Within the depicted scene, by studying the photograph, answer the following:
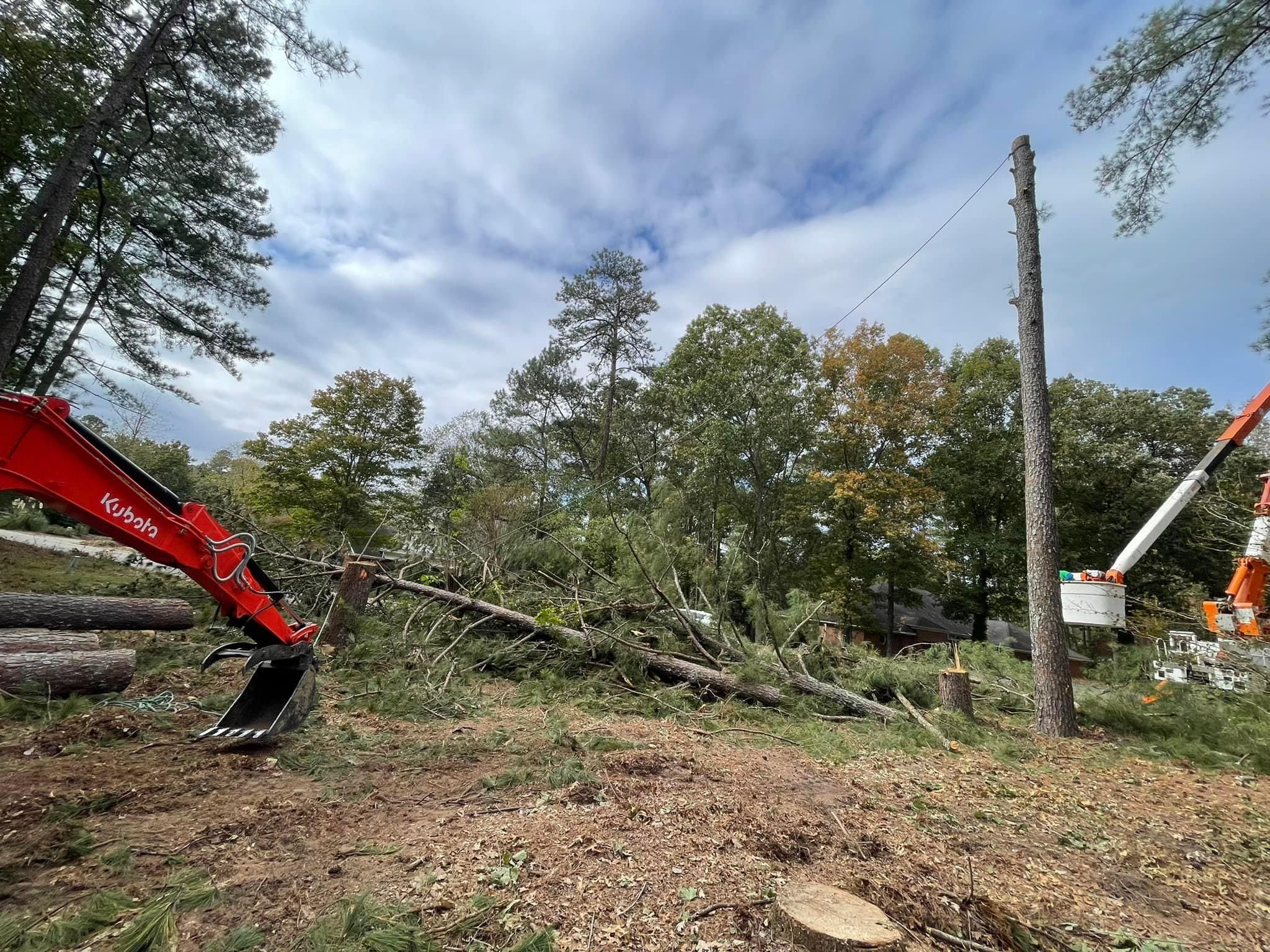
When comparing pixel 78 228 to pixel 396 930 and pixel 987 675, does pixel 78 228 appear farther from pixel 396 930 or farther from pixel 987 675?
pixel 987 675

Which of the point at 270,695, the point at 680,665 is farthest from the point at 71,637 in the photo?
the point at 680,665

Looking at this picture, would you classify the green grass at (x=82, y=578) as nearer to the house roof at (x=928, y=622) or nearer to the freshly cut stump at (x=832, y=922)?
the freshly cut stump at (x=832, y=922)

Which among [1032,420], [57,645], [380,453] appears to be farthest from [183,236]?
[1032,420]

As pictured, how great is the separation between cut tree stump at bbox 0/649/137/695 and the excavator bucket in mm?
1379

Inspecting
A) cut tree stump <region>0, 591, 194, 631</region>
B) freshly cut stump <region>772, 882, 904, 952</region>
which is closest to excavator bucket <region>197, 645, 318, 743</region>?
freshly cut stump <region>772, 882, 904, 952</region>

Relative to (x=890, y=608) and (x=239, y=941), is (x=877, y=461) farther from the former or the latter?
(x=239, y=941)

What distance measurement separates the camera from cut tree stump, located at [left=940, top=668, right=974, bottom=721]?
5359mm

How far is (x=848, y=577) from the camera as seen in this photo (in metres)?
18.9

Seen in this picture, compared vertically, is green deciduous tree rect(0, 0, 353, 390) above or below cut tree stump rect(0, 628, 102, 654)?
above

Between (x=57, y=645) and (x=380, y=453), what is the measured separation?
15.6 metres

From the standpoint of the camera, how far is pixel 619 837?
2.64m

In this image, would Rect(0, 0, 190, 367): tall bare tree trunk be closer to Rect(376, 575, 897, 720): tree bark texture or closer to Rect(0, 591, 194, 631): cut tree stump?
Rect(0, 591, 194, 631): cut tree stump

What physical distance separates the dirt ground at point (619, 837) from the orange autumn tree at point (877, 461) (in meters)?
13.4

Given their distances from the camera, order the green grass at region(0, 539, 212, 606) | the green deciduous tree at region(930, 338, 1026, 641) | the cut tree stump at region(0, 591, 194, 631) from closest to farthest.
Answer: the cut tree stump at region(0, 591, 194, 631) → the green grass at region(0, 539, 212, 606) → the green deciduous tree at region(930, 338, 1026, 641)
